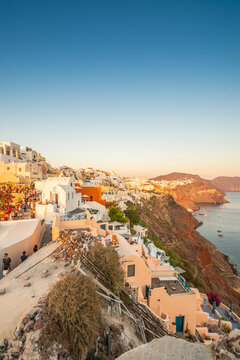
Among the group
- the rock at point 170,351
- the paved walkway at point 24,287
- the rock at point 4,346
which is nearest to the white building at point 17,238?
the paved walkway at point 24,287

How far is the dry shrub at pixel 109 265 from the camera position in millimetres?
7396

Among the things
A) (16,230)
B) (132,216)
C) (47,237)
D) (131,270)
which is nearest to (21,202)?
(47,237)

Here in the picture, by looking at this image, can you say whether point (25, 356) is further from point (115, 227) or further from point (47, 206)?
point (115, 227)

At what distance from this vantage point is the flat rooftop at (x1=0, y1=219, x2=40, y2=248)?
1029cm

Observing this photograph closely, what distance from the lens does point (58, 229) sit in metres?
11.5

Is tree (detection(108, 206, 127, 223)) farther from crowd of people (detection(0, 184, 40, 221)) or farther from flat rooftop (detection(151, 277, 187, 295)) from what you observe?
flat rooftop (detection(151, 277, 187, 295))

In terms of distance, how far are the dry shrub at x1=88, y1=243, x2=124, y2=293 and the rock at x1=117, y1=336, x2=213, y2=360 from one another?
5167 millimetres

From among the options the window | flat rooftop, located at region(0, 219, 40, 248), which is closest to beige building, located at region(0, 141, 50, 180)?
flat rooftop, located at region(0, 219, 40, 248)

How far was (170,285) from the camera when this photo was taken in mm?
11133

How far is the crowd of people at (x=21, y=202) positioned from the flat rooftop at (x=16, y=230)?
3.45 metres

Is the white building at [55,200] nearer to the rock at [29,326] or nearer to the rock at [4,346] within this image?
the rock at [29,326]

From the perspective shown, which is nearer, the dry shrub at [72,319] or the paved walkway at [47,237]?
the dry shrub at [72,319]

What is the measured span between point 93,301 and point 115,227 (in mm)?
15425

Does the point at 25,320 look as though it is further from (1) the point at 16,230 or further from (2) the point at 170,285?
(2) the point at 170,285
